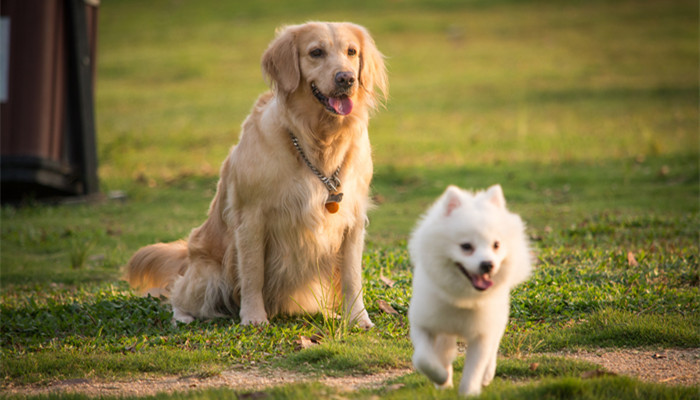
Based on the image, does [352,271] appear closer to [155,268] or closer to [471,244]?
[155,268]

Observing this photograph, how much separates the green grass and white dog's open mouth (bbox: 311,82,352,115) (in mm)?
1571

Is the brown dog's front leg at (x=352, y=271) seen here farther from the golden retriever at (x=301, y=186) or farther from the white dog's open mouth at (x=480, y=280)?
the white dog's open mouth at (x=480, y=280)

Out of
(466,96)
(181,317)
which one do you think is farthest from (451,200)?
(466,96)

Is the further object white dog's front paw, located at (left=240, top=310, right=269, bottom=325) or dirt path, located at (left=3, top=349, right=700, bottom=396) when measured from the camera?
white dog's front paw, located at (left=240, top=310, right=269, bottom=325)

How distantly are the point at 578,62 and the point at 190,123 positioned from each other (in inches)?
658

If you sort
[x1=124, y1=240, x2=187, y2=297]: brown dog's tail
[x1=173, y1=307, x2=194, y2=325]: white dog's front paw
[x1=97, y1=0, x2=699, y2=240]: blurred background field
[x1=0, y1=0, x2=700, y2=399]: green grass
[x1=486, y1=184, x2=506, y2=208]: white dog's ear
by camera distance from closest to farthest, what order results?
1. [x1=486, y1=184, x2=506, y2=208]: white dog's ear
2. [x1=0, y1=0, x2=700, y2=399]: green grass
3. [x1=173, y1=307, x2=194, y2=325]: white dog's front paw
4. [x1=124, y1=240, x2=187, y2=297]: brown dog's tail
5. [x1=97, y1=0, x2=699, y2=240]: blurred background field

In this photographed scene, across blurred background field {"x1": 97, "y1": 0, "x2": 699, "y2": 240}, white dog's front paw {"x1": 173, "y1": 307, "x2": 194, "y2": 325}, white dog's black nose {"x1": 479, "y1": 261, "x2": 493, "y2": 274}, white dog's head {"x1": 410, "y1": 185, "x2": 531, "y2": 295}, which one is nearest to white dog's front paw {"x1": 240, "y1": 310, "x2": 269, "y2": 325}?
white dog's front paw {"x1": 173, "y1": 307, "x2": 194, "y2": 325}

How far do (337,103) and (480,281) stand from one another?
2283mm

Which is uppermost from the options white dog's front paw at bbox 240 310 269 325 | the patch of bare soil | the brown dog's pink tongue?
the brown dog's pink tongue

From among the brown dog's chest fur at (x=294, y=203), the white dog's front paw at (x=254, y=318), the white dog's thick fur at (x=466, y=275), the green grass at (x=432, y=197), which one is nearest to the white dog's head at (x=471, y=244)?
the white dog's thick fur at (x=466, y=275)

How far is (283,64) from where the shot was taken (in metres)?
5.62

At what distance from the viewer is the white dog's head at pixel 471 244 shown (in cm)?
366

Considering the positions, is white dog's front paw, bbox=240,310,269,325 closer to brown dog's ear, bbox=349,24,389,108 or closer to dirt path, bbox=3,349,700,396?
dirt path, bbox=3,349,700,396

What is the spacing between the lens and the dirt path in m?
4.48
